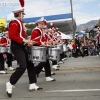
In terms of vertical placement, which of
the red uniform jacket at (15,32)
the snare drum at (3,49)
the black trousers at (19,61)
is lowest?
the black trousers at (19,61)

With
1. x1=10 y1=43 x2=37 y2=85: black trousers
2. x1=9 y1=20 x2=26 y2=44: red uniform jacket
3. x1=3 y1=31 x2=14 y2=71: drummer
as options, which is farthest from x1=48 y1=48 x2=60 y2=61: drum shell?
x1=3 y1=31 x2=14 y2=71: drummer

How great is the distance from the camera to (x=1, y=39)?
11562 mm

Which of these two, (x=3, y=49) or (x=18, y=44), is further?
(x=3, y=49)

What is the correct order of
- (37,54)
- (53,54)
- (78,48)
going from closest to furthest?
1. (37,54)
2. (53,54)
3. (78,48)

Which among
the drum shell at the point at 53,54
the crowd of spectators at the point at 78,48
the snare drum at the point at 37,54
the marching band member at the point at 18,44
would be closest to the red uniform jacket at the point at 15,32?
the marching band member at the point at 18,44

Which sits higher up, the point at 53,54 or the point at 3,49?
the point at 3,49

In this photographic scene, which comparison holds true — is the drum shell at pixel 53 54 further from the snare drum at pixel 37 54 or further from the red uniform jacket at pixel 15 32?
the red uniform jacket at pixel 15 32

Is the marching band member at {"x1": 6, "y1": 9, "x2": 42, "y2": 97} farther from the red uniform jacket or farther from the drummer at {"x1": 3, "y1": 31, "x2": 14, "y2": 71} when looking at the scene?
the drummer at {"x1": 3, "y1": 31, "x2": 14, "y2": 71}

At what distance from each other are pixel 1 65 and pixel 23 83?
11.0 feet

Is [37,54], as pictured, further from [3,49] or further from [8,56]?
[8,56]

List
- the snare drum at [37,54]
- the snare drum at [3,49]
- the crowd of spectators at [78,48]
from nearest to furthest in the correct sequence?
the snare drum at [37,54] < the snare drum at [3,49] < the crowd of spectators at [78,48]

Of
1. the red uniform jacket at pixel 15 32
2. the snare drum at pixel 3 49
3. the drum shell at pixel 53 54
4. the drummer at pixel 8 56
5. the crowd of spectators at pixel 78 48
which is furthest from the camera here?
the crowd of spectators at pixel 78 48

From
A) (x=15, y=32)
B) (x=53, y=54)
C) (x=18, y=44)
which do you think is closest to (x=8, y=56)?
(x=53, y=54)


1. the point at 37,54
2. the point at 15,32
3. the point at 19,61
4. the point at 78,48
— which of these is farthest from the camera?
the point at 78,48
